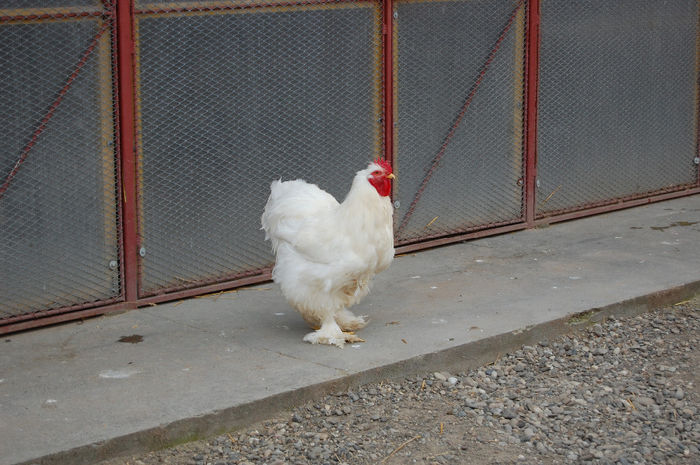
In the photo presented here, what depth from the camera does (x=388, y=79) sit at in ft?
26.3

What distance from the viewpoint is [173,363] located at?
5.85m

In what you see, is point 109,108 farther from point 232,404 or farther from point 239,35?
point 232,404

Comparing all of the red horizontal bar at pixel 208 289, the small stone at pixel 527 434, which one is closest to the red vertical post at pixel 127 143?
the red horizontal bar at pixel 208 289

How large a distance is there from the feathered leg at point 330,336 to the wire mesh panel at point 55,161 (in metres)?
1.61

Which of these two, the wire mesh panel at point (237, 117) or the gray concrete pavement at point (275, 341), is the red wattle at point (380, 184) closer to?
the gray concrete pavement at point (275, 341)

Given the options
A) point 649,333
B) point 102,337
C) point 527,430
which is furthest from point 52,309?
point 649,333

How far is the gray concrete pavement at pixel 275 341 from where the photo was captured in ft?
16.6

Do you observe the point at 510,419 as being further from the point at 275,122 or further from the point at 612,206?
the point at 612,206

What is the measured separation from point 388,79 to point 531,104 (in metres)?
1.62

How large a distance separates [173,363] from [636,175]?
5.89 m

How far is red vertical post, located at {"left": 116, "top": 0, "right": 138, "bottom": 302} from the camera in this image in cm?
662

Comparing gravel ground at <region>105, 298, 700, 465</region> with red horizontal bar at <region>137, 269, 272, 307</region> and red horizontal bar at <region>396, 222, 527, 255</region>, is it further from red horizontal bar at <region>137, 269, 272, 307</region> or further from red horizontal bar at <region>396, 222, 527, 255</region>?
red horizontal bar at <region>396, 222, 527, 255</region>

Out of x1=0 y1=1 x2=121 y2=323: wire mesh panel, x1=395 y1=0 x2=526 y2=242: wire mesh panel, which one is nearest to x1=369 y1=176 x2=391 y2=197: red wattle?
x1=0 y1=1 x2=121 y2=323: wire mesh panel

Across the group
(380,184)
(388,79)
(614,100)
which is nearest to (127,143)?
(380,184)
